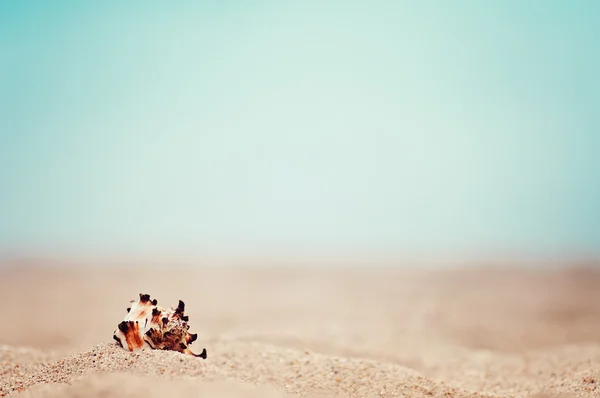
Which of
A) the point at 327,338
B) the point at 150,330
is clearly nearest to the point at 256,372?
the point at 150,330

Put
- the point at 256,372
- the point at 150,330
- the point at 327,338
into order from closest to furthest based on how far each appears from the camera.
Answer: the point at 150,330 → the point at 256,372 → the point at 327,338

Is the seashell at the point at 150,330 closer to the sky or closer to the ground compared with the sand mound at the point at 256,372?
closer to the sky

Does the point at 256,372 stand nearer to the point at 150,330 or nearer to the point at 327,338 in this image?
the point at 150,330

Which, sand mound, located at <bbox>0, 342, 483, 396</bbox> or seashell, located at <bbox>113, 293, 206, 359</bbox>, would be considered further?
seashell, located at <bbox>113, 293, 206, 359</bbox>

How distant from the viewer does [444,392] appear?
4.88m

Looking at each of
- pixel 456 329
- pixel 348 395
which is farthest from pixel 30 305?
pixel 348 395

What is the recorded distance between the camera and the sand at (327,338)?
4449 millimetres

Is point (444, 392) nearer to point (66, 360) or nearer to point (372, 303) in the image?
point (66, 360)

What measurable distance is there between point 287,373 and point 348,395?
817 millimetres

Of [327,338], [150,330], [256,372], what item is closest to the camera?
[150,330]

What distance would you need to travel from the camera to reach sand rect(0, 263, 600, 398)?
14.6ft

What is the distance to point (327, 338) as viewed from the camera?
7.89 metres

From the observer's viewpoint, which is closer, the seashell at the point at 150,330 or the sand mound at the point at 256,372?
the sand mound at the point at 256,372

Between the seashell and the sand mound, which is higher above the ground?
the seashell
